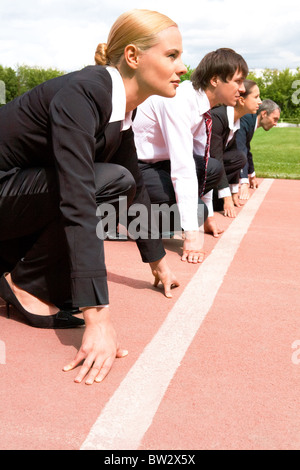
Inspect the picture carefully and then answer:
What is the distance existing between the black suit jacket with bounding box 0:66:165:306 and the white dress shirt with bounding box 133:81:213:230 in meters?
1.56

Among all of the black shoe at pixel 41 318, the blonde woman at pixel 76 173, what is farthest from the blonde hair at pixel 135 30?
the black shoe at pixel 41 318

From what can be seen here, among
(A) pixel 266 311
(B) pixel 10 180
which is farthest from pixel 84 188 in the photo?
(A) pixel 266 311

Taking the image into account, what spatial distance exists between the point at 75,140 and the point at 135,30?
2.04ft

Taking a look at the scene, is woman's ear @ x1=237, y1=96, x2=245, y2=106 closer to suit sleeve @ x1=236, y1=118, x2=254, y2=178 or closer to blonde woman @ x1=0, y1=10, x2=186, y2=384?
suit sleeve @ x1=236, y1=118, x2=254, y2=178

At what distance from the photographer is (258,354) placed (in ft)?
8.00

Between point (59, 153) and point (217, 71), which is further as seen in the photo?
point (217, 71)

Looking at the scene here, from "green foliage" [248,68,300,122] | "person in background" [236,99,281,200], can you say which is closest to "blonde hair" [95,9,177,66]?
"person in background" [236,99,281,200]

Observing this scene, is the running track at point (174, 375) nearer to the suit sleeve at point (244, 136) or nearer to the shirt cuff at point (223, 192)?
the shirt cuff at point (223, 192)

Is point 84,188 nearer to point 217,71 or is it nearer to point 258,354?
point 258,354

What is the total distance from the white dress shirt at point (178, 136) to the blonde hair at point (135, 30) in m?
1.50

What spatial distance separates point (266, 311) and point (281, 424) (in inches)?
47.1

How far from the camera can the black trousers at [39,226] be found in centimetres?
251

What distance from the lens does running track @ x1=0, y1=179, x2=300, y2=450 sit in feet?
5.84

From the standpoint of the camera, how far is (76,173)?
7.14 ft
